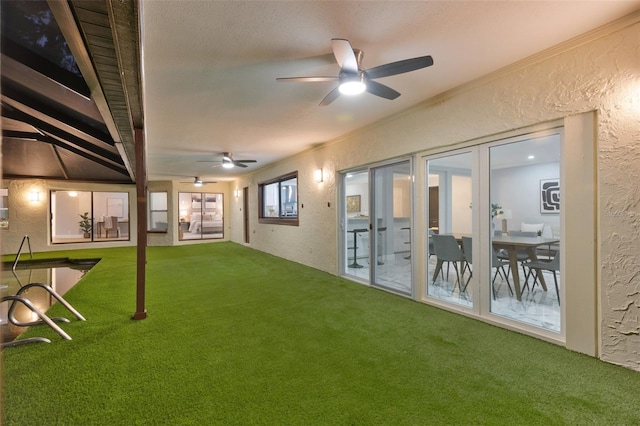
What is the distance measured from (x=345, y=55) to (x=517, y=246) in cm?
275

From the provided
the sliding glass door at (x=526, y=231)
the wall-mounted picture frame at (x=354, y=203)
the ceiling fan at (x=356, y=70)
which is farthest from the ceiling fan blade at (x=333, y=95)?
the wall-mounted picture frame at (x=354, y=203)

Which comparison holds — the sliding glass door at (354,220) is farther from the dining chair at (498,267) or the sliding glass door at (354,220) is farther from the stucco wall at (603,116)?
the dining chair at (498,267)

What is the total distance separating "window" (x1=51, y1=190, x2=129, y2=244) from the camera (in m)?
11.6

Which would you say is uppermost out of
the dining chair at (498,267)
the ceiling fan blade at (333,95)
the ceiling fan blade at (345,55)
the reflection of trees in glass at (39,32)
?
the reflection of trees in glass at (39,32)

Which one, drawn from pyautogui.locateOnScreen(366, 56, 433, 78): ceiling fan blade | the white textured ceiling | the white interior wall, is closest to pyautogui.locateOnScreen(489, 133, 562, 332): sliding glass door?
the white interior wall

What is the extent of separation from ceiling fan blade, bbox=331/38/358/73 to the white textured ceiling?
213mm

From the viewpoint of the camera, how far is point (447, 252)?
13.6 ft

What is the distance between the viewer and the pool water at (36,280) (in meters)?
3.65

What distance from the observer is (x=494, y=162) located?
3.42 m

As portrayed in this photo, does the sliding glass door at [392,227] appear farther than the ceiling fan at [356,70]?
Yes

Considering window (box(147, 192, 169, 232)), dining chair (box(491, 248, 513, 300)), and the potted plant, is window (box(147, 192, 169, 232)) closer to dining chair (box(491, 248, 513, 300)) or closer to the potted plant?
the potted plant

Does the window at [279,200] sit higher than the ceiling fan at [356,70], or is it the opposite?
the ceiling fan at [356,70]

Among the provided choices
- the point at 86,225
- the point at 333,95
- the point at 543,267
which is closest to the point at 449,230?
the point at 543,267

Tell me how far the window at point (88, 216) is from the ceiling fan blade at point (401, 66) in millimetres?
11591
